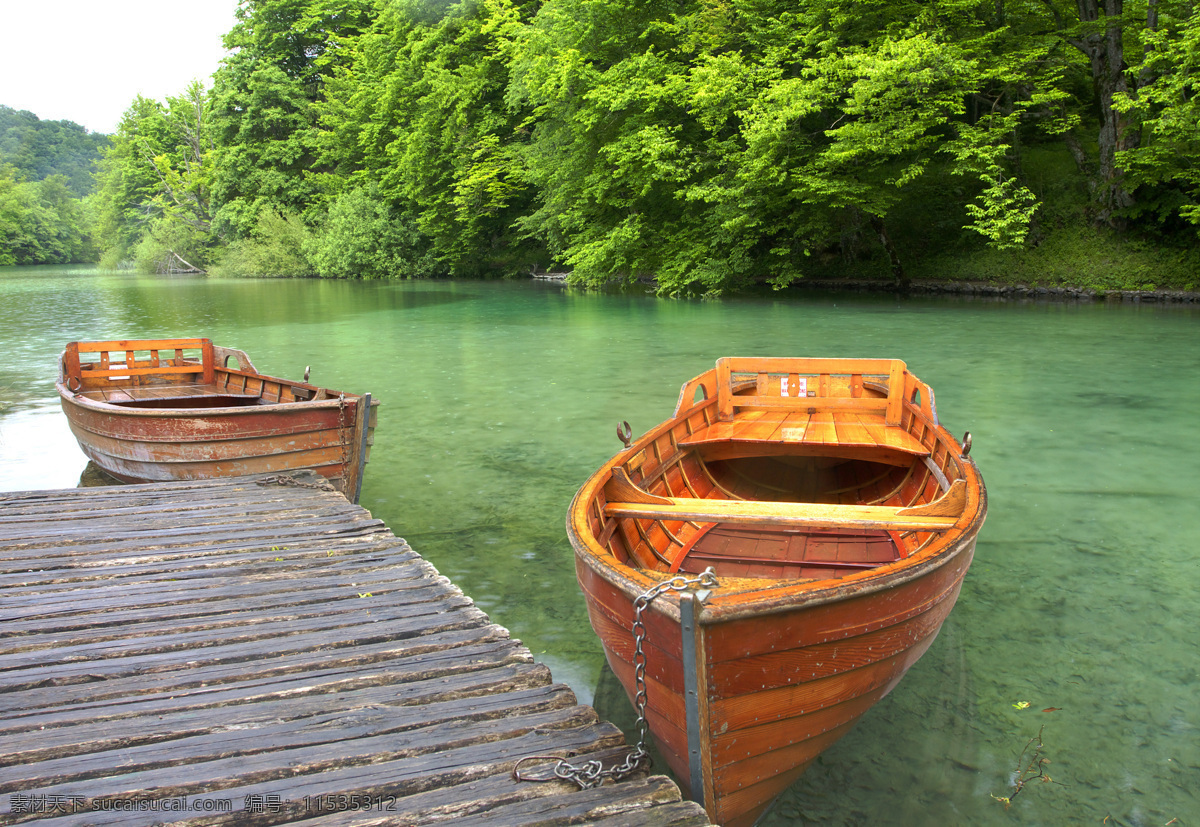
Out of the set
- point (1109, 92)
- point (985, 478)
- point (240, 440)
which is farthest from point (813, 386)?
point (1109, 92)

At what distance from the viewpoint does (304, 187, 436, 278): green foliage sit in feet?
129

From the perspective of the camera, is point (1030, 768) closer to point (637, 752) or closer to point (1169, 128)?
point (637, 752)

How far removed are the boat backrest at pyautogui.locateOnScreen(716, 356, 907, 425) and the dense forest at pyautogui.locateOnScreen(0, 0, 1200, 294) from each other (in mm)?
14883

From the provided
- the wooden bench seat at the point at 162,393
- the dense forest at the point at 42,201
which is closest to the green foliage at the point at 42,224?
the dense forest at the point at 42,201

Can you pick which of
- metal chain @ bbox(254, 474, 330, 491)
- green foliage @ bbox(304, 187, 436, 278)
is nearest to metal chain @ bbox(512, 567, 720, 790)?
metal chain @ bbox(254, 474, 330, 491)

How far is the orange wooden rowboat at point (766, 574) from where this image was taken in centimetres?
237

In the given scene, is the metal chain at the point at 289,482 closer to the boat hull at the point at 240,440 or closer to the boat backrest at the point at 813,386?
the boat hull at the point at 240,440

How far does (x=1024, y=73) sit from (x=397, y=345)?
1624 cm

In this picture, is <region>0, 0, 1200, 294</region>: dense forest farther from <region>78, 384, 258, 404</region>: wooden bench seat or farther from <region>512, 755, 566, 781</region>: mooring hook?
<region>512, 755, 566, 781</region>: mooring hook

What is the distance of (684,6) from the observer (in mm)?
25219

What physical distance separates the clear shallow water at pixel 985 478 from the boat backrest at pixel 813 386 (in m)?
1.12

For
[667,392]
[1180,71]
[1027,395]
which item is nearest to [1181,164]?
[1180,71]

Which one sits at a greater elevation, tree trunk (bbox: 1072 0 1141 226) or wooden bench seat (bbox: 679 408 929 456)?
tree trunk (bbox: 1072 0 1141 226)

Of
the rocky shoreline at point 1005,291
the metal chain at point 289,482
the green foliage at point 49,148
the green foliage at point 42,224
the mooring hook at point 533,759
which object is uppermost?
the green foliage at point 49,148
